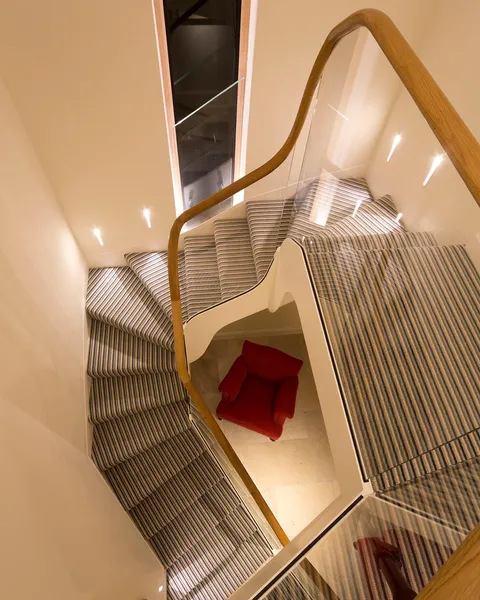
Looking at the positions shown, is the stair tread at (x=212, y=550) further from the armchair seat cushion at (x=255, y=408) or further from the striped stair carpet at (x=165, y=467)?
the armchair seat cushion at (x=255, y=408)

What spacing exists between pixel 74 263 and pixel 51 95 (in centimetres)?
187

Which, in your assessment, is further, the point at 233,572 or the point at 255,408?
the point at 255,408

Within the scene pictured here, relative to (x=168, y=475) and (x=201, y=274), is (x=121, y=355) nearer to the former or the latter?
(x=201, y=274)

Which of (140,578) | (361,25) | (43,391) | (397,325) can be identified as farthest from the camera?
(140,578)

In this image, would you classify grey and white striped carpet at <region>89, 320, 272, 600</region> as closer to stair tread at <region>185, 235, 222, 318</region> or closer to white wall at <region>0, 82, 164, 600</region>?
white wall at <region>0, 82, 164, 600</region>

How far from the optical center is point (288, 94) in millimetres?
3916

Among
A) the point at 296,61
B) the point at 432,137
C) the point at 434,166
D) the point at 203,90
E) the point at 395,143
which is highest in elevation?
the point at 203,90

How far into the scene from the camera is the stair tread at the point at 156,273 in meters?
4.97

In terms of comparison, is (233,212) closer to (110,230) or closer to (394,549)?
(110,230)

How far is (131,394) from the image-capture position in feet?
15.4

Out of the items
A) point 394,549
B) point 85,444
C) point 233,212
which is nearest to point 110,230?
point 233,212

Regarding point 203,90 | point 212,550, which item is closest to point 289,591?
point 212,550

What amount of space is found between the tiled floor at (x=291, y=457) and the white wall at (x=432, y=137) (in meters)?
3.22

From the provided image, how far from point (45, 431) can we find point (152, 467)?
1.65 m
